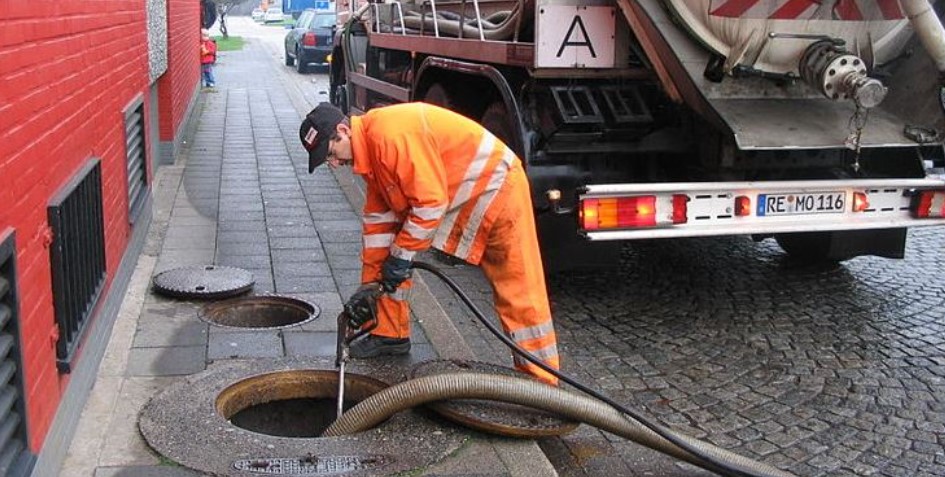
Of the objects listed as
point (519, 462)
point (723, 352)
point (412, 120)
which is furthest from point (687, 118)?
point (519, 462)

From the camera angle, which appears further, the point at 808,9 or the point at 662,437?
the point at 808,9

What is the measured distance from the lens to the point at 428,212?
398 cm

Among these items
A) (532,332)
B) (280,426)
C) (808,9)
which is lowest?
(280,426)

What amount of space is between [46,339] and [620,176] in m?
3.44

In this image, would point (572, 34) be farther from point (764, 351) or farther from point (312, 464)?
point (312, 464)

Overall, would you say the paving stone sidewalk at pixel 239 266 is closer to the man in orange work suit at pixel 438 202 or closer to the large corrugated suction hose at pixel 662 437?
the large corrugated suction hose at pixel 662 437

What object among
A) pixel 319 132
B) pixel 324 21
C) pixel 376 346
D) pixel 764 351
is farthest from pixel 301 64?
pixel 319 132

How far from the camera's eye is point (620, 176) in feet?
19.5

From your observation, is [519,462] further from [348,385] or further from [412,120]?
[412,120]

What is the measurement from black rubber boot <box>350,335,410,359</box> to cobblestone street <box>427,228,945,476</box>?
0.63 metres

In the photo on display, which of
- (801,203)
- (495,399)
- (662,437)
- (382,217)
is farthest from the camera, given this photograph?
(801,203)

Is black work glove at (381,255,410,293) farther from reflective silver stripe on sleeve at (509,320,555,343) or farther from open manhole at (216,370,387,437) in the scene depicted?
reflective silver stripe on sleeve at (509,320,555,343)

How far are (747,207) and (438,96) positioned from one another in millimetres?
2717

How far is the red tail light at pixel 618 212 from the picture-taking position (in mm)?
5211
